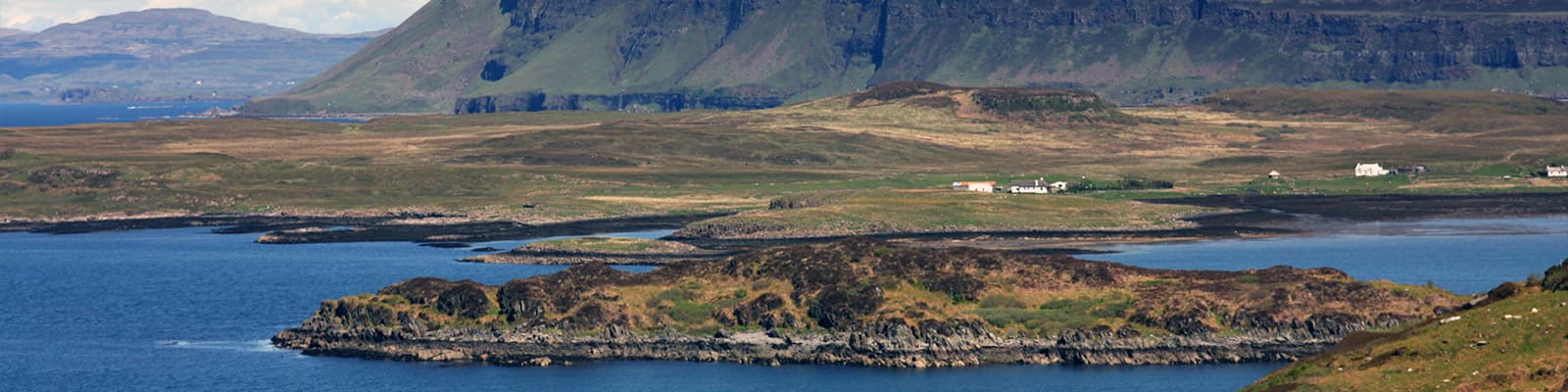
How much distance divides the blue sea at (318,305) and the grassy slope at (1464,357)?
103 feet

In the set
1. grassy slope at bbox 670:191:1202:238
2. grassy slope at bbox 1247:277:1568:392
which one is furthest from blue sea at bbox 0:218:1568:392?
grassy slope at bbox 1247:277:1568:392

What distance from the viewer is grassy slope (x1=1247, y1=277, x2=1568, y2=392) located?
5228 centimetres

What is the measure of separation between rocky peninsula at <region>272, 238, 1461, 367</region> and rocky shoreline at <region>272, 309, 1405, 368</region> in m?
0.08

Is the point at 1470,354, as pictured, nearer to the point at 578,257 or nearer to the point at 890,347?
the point at 890,347

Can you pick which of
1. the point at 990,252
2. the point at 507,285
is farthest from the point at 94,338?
the point at 990,252

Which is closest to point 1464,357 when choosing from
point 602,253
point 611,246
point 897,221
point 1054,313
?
point 1054,313

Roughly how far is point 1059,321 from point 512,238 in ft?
331

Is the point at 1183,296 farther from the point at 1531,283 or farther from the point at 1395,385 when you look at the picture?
the point at 1395,385

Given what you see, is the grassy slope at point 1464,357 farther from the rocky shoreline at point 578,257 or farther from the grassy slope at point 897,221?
the grassy slope at point 897,221

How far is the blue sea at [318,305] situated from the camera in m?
97.4

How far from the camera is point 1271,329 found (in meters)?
100

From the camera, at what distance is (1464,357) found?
56.0m

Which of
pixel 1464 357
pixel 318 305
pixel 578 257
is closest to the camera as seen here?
pixel 1464 357

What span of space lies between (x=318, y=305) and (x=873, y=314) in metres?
42.6
